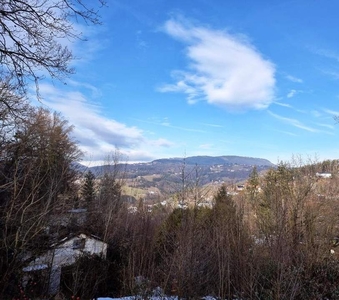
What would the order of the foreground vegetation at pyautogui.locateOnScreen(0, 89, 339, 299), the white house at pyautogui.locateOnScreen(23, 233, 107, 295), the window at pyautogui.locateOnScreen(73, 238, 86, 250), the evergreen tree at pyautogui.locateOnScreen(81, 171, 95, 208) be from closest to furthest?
the foreground vegetation at pyautogui.locateOnScreen(0, 89, 339, 299) < the white house at pyautogui.locateOnScreen(23, 233, 107, 295) < the window at pyautogui.locateOnScreen(73, 238, 86, 250) < the evergreen tree at pyautogui.locateOnScreen(81, 171, 95, 208)

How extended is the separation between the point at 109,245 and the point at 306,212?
1124 cm

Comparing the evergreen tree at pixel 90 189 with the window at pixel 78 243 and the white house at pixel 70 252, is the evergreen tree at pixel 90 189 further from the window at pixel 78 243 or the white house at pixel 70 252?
the window at pixel 78 243

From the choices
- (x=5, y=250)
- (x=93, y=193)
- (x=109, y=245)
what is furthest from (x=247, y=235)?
(x=93, y=193)

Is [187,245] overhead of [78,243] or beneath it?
overhead

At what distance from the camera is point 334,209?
16.8 metres

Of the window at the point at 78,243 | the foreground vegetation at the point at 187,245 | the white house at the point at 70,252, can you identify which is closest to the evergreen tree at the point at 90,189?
the white house at the point at 70,252

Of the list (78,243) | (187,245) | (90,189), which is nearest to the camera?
(187,245)

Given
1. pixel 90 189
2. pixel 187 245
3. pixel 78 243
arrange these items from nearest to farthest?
pixel 187 245 → pixel 78 243 → pixel 90 189

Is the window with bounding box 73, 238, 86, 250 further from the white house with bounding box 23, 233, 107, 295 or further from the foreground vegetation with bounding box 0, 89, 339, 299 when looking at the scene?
the foreground vegetation with bounding box 0, 89, 339, 299

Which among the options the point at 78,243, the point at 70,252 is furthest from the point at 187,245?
the point at 78,243

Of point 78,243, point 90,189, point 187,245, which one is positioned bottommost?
point 78,243

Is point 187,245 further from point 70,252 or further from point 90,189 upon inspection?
point 90,189

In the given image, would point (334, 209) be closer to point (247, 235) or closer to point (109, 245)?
point (247, 235)

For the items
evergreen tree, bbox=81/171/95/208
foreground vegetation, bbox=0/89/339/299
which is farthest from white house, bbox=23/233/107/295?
evergreen tree, bbox=81/171/95/208
